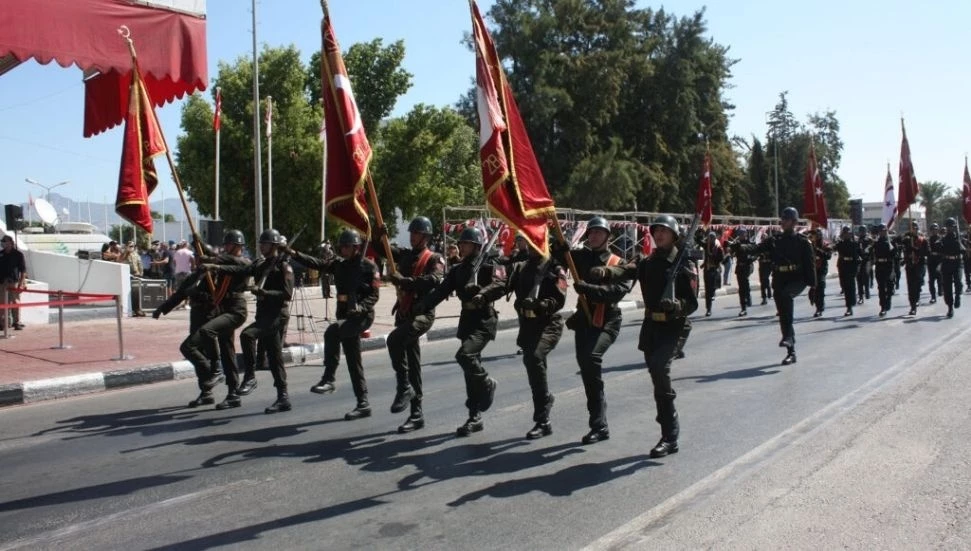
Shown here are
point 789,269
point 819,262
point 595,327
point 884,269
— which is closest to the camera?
point 595,327

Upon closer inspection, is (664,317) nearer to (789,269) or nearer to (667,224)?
(667,224)

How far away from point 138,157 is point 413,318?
3.71 m

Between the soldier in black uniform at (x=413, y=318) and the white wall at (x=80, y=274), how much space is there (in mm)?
12134

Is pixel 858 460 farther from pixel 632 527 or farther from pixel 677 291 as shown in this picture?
pixel 632 527

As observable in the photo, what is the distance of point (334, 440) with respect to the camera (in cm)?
752

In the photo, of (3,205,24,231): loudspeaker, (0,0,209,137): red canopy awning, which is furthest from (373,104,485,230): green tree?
(0,0,209,137): red canopy awning

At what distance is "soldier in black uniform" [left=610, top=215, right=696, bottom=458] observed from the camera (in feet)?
21.8

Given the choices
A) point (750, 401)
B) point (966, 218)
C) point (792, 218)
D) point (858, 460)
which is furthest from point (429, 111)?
point (858, 460)

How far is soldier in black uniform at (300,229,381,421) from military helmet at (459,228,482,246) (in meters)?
1.31

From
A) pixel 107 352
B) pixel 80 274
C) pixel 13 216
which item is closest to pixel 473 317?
pixel 107 352

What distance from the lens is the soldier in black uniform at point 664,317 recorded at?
6.64 m

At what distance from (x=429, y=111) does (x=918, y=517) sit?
26142mm

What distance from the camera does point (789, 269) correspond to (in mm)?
11906

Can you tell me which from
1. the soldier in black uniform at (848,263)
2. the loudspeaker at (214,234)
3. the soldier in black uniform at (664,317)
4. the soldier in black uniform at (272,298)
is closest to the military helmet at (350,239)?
the soldier in black uniform at (272,298)
